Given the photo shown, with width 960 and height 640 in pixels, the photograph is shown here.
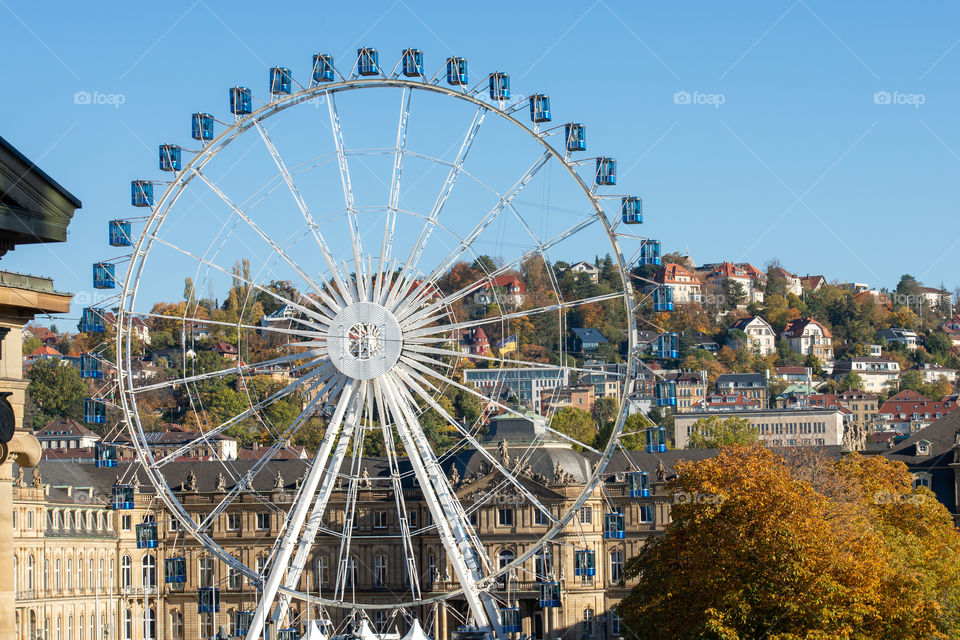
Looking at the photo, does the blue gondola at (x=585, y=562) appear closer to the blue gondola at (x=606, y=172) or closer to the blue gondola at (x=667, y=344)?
the blue gondola at (x=667, y=344)

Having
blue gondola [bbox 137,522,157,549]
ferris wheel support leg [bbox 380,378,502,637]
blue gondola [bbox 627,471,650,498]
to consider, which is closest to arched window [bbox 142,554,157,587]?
blue gondola [bbox 137,522,157,549]

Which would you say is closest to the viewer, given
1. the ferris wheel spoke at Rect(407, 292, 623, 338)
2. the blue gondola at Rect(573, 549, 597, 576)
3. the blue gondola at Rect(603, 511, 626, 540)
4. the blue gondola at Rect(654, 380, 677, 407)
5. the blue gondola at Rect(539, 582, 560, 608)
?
the ferris wheel spoke at Rect(407, 292, 623, 338)

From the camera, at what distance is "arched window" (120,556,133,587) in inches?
5738

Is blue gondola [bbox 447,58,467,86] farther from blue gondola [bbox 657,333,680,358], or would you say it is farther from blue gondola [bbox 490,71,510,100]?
blue gondola [bbox 657,333,680,358]

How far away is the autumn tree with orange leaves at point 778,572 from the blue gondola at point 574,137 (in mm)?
17641

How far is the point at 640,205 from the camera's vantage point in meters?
79.2

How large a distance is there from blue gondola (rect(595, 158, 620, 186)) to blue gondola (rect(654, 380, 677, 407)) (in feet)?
32.5

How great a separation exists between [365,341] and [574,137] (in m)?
12.5

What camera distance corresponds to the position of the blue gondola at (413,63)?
79.1m

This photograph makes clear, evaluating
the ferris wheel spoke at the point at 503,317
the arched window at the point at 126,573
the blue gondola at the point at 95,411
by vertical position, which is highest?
the ferris wheel spoke at the point at 503,317

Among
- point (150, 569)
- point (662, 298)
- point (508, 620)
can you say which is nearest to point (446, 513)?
point (508, 620)

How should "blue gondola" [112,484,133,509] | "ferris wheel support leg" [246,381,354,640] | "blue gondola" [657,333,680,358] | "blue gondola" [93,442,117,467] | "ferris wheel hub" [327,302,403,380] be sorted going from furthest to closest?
"blue gondola" [112,484,133,509]
"blue gondola" [93,442,117,467]
"blue gondola" [657,333,680,358]
"ferris wheel support leg" [246,381,354,640]
"ferris wheel hub" [327,302,403,380]

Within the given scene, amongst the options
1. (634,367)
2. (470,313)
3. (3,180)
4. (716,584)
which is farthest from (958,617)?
(470,313)

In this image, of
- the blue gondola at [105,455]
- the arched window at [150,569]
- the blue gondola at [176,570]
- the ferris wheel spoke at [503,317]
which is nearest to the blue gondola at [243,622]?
the blue gondola at [176,570]
